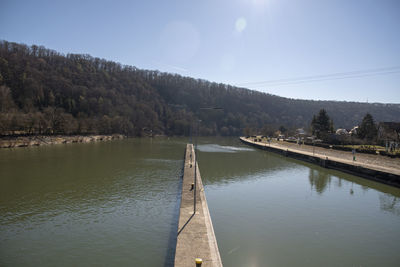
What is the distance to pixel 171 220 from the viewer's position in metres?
12.4

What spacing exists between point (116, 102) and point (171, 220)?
104 metres

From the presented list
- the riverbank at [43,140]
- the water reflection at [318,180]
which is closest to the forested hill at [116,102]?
the riverbank at [43,140]

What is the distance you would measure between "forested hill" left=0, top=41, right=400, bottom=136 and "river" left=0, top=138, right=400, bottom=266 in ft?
131

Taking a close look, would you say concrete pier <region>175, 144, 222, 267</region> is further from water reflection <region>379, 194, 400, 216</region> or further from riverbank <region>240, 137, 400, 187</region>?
riverbank <region>240, 137, 400, 187</region>

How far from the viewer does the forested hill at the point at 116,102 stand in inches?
2827

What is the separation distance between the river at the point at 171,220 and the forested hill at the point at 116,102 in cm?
3992

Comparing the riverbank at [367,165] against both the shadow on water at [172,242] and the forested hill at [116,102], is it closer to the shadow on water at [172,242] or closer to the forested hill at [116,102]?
the shadow on water at [172,242]

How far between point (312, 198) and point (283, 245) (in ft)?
31.1

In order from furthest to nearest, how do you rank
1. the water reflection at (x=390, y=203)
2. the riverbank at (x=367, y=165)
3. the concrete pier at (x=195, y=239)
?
1. the riverbank at (x=367, y=165)
2. the water reflection at (x=390, y=203)
3. the concrete pier at (x=195, y=239)

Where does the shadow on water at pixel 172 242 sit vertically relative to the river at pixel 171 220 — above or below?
above

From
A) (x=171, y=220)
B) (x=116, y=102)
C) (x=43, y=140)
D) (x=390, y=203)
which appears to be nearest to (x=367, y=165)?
(x=390, y=203)

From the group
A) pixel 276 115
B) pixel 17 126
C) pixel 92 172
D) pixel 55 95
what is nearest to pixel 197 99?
pixel 276 115

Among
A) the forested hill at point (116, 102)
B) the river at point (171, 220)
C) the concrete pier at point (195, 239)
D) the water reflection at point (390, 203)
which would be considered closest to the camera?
the concrete pier at point (195, 239)

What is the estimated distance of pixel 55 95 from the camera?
94438 millimetres
